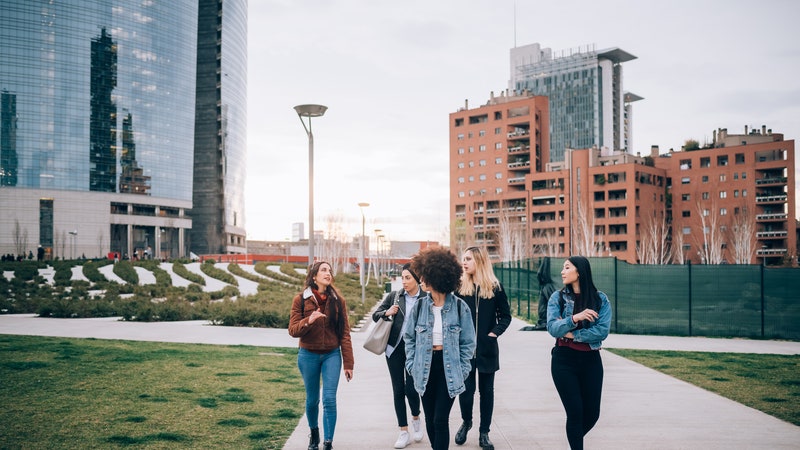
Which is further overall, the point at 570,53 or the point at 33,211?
the point at 570,53

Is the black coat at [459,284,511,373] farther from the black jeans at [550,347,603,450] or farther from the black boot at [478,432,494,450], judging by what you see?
the black jeans at [550,347,603,450]

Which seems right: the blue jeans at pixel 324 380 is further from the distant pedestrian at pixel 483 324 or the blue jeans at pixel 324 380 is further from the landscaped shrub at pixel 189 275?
the landscaped shrub at pixel 189 275

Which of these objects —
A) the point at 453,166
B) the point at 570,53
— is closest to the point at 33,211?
the point at 453,166

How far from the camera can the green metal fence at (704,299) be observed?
17500mm

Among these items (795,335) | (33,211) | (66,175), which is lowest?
(795,335)

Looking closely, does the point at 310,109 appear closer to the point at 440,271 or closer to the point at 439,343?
the point at 440,271

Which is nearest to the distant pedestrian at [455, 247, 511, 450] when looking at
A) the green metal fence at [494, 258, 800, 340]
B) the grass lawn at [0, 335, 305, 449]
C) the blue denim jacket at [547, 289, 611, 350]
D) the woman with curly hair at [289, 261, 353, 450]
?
the blue denim jacket at [547, 289, 611, 350]

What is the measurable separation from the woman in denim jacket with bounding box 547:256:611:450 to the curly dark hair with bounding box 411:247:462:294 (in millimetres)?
846

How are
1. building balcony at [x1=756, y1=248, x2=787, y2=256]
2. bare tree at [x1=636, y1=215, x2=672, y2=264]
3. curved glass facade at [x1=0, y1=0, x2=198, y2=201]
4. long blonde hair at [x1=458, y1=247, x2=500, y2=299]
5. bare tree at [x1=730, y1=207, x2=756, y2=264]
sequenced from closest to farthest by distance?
long blonde hair at [x1=458, y1=247, x2=500, y2=299] → bare tree at [x1=730, y1=207, x2=756, y2=264] → building balcony at [x1=756, y1=248, x2=787, y2=256] → bare tree at [x1=636, y1=215, x2=672, y2=264] → curved glass facade at [x1=0, y1=0, x2=198, y2=201]

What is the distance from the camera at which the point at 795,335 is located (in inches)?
686

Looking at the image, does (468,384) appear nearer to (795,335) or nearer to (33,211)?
(795,335)

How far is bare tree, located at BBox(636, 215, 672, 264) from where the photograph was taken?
85.1m

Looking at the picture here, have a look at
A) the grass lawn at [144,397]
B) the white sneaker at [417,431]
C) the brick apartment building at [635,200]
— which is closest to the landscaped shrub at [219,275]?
the grass lawn at [144,397]

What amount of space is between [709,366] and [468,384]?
27.7 ft
